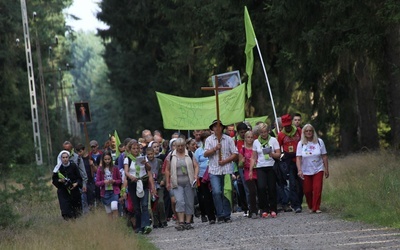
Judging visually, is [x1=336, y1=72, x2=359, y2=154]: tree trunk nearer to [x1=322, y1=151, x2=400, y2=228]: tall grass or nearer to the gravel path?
[x1=322, y1=151, x2=400, y2=228]: tall grass

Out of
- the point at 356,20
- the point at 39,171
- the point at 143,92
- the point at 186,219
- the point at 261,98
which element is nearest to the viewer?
the point at 186,219

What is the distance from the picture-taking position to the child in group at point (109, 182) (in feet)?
69.1

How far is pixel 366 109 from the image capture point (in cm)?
3419

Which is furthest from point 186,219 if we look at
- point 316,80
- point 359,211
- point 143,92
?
point 143,92

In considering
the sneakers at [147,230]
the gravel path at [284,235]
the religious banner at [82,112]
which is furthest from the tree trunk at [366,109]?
the sneakers at [147,230]

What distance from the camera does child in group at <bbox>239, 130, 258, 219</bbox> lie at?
20.6 m

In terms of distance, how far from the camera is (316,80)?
34.6m

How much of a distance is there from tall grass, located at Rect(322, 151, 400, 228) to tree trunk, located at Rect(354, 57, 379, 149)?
5.53m

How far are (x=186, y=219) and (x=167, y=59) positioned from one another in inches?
1296

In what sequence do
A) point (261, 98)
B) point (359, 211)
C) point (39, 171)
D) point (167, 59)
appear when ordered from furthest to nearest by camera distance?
point (167, 59)
point (261, 98)
point (39, 171)
point (359, 211)

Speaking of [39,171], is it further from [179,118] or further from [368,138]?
[368,138]

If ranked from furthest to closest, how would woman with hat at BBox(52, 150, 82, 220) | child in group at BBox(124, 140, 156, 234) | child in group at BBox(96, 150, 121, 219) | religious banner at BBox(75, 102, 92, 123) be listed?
religious banner at BBox(75, 102, 92, 123) < woman with hat at BBox(52, 150, 82, 220) < child in group at BBox(96, 150, 121, 219) < child in group at BBox(124, 140, 156, 234)

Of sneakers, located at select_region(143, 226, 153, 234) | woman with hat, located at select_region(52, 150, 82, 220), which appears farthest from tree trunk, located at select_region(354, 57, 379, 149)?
sneakers, located at select_region(143, 226, 153, 234)

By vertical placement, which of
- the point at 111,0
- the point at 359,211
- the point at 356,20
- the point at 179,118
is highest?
the point at 111,0
